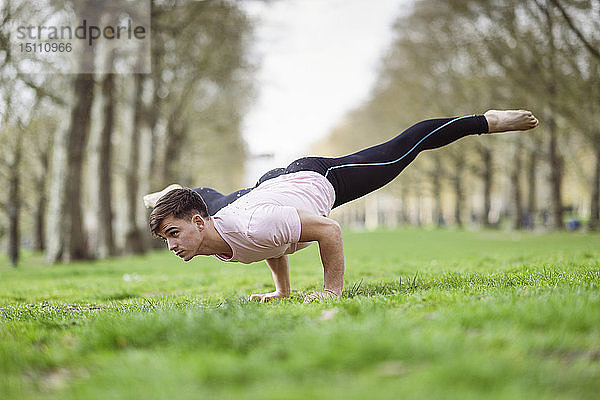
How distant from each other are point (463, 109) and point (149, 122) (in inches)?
719

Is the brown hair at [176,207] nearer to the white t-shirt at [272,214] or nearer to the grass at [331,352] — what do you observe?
the white t-shirt at [272,214]

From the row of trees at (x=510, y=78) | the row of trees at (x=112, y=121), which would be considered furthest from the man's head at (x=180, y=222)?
the row of trees at (x=510, y=78)

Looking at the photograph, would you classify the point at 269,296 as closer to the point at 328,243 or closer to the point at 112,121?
the point at 328,243

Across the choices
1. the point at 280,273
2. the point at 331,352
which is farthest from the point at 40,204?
the point at 331,352

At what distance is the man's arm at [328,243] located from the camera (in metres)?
4.64

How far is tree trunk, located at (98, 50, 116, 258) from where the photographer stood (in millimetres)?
20000

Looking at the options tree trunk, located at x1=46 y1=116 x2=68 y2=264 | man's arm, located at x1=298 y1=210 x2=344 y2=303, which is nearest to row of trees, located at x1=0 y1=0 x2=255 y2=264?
tree trunk, located at x1=46 y1=116 x2=68 y2=264

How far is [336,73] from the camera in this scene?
62.4 metres

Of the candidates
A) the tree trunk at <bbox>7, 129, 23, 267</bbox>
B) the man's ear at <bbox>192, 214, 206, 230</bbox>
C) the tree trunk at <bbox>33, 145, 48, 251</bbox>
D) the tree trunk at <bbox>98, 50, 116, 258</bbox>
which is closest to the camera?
the man's ear at <bbox>192, 214, 206, 230</bbox>

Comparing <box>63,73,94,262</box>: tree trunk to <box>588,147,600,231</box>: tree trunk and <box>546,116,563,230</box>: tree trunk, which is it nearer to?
<box>546,116,563,230</box>: tree trunk

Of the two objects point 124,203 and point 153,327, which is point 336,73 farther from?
point 153,327

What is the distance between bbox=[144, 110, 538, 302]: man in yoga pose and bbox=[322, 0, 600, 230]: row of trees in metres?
11.7

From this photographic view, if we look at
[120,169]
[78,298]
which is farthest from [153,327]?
[120,169]

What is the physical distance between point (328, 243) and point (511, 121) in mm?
2395
